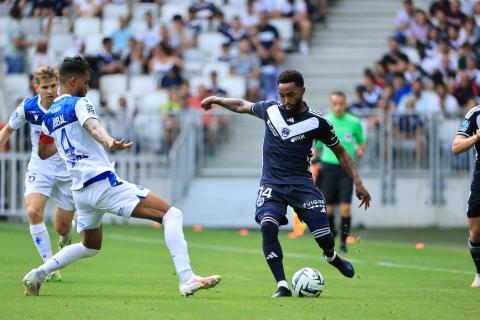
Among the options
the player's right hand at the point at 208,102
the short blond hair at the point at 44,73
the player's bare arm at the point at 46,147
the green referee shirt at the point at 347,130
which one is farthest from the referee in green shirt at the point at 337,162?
the player's right hand at the point at 208,102

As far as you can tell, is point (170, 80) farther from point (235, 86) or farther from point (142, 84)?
point (235, 86)

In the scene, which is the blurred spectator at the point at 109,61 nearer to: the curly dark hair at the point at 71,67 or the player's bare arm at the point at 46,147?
the player's bare arm at the point at 46,147

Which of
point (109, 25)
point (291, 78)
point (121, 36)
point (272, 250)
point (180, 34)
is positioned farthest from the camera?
point (109, 25)

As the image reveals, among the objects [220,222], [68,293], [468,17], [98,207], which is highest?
[468,17]

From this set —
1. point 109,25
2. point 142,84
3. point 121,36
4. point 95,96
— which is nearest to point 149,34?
point 121,36

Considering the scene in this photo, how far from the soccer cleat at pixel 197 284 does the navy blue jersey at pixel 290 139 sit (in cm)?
165

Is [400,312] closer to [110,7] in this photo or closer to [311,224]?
[311,224]

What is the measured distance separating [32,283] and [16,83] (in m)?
18.1

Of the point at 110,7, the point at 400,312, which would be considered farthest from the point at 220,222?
the point at 400,312

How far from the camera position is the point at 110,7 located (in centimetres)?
3089

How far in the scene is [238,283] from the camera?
43.8 ft

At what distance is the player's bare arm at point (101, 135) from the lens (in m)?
10.1

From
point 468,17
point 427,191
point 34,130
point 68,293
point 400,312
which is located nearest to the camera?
point 400,312

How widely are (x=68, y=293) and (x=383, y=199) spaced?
1443 centimetres
